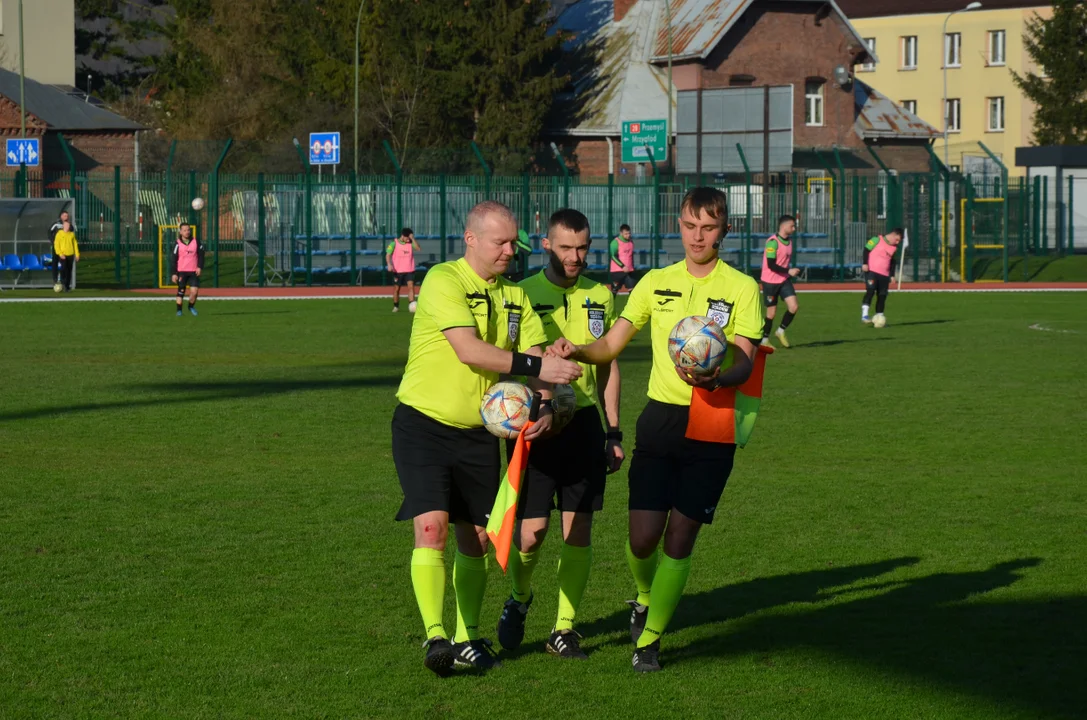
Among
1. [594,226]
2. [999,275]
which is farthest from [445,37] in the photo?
[999,275]

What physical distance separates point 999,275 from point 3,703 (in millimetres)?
43560

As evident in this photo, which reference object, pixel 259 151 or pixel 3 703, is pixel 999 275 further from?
pixel 3 703

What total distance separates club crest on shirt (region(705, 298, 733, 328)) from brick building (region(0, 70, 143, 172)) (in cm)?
5061

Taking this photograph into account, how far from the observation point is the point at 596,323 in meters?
6.77

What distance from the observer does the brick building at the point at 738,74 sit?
2344 inches

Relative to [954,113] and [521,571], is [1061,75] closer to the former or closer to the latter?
[954,113]

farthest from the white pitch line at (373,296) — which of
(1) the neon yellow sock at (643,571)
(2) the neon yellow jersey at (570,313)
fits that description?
(1) the neon yellow sock at (643,571)

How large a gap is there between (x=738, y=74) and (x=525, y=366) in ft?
183

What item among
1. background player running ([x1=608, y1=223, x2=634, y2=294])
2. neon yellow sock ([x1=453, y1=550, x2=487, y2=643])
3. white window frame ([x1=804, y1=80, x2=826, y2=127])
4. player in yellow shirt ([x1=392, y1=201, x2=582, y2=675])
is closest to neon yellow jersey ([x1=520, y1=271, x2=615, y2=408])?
player in yellow shirt ([x1=392, y1=201, x2=582, y2=675])

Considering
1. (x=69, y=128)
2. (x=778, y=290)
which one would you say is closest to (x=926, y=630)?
(x=778, y=290)

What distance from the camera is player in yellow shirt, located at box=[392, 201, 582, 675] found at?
19.4 ft

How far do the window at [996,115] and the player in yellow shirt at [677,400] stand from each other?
80.4 m

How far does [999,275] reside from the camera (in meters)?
45.9

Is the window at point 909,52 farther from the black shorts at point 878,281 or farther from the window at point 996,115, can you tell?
the black shorts at point 878,281
